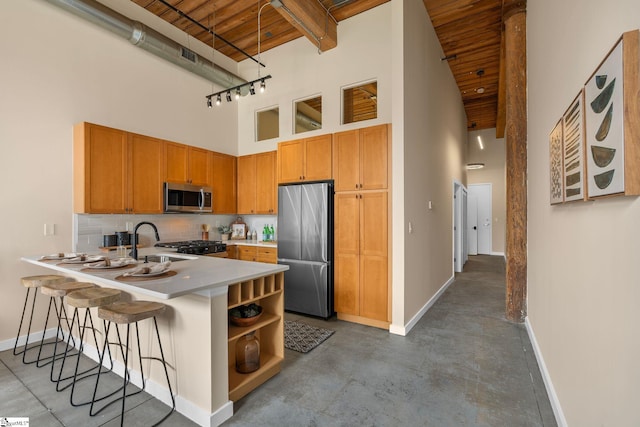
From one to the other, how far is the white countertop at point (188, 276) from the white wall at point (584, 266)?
188 centimetres

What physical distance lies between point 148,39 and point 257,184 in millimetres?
2458

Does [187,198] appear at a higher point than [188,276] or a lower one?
higher

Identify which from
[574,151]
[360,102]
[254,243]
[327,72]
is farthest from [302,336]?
[327,72]

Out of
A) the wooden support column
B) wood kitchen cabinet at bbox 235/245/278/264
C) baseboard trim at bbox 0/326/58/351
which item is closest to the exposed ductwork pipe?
wood kitchen cabinet at bbox 235/245/278/264

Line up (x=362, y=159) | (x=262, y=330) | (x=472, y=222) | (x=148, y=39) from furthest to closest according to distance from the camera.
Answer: (x=472, y=222) → (x=148, y=39) → (x=362, y=159) → (x=262, y=330)

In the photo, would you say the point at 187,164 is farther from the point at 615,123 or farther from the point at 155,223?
the point at 615,123

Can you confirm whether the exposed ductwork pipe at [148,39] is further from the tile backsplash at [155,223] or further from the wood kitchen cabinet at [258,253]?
the wood kitchen cabinet at [258,253]

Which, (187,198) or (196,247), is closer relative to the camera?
(196,247)

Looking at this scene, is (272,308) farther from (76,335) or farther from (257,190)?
(257,190)

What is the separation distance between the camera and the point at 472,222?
951 centimetres

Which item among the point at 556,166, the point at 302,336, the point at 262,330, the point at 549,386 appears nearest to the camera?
the point at 556,166

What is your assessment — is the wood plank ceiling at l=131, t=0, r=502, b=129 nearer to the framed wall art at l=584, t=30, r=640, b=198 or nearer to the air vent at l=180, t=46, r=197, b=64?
the air vent at l=180, t=46, r=197, b=64

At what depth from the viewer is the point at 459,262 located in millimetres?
6820

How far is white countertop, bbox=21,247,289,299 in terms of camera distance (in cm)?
173
